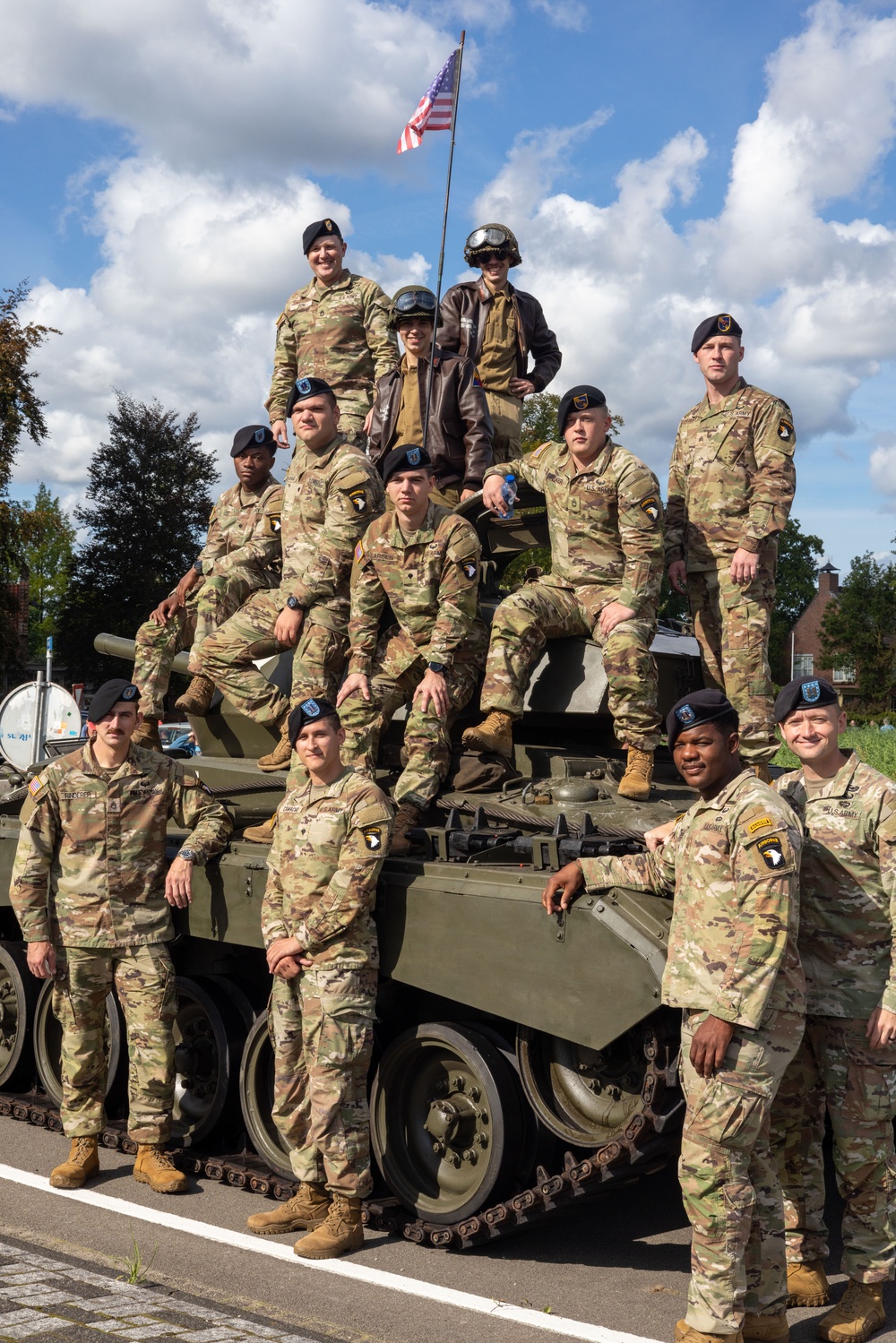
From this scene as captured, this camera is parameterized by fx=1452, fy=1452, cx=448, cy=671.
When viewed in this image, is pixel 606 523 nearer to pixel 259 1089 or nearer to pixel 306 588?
pixel 306 588

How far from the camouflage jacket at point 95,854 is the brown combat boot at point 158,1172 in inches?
40.8

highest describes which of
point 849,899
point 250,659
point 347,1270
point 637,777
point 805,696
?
point 250,659

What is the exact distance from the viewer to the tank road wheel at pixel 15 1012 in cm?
869

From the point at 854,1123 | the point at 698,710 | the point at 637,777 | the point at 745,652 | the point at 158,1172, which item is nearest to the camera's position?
the point at 698,710

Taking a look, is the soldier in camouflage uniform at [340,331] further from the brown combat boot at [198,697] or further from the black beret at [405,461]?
the black beret at [405,461]

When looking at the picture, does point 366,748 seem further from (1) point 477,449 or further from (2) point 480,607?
(1) point 477,449

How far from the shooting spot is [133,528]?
136 feet

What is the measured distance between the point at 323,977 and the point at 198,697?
9.84 feet

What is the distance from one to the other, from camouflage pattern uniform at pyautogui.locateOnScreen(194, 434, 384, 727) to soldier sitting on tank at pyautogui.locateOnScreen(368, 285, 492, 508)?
86 centimetres

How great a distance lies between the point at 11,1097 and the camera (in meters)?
8.67

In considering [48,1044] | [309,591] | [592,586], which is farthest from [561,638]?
[48,1044]

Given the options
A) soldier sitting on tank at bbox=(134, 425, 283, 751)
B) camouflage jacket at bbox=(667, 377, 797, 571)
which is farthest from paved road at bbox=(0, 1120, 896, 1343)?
camouflage jacket at bbox=(667, 377, 797, 571)

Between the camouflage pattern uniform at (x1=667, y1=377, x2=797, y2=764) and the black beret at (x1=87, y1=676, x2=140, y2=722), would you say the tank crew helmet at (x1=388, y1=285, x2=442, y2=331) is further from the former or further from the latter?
the black beret at (x1=87, y1=676, x2=140, y2=722)

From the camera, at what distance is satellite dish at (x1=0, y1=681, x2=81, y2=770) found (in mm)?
14469
